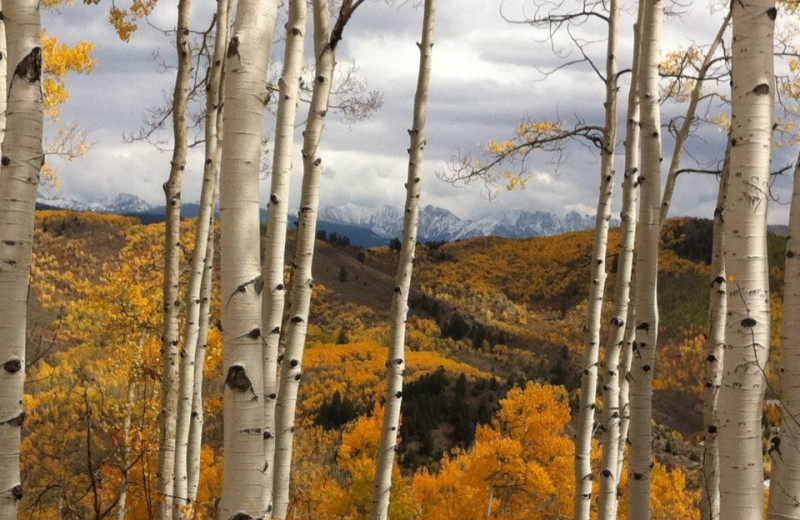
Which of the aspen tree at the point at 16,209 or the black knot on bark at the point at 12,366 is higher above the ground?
the aspen tree at the point at 16,209

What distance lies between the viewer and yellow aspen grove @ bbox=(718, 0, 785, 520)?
2.77m

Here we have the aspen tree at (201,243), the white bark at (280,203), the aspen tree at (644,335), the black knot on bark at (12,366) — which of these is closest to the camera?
the black knot on bark at (12,366)

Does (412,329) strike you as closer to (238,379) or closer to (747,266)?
(747,266)

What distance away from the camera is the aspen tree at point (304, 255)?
189 inches

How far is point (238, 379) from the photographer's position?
2.27 meters

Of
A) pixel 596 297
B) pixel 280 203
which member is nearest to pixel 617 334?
pixel 596 297

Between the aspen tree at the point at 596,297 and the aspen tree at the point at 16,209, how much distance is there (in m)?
4.58

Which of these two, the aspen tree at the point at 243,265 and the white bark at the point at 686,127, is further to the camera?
the white bark at the point at 686,127

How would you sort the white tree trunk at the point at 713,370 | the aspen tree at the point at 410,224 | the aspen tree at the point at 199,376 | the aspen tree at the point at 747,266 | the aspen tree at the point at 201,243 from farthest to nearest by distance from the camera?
the aspen tree at the point at 199,376
the aspen tree at the point at 201,243
the white tree trunk at the point at 713,370
the aspen tree at the point at 410,224
the aspen tree at the point at 747,266

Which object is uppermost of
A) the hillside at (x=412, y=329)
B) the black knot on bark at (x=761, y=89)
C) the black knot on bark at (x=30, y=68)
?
the black knot on bark at (x=761, y=89)

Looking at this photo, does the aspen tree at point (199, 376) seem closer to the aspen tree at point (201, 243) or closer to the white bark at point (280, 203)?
the aspen tree at point (201, 243)

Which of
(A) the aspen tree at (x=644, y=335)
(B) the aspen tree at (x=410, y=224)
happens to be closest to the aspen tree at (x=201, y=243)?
(B) the aspen tree at (x=410, y=224)

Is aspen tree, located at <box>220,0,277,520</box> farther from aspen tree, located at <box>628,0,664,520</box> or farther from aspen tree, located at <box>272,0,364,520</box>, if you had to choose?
aspen tree, located at <box>628,0,664,520</box>

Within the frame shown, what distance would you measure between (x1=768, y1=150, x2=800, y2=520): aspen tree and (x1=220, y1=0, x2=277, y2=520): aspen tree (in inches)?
87.3
